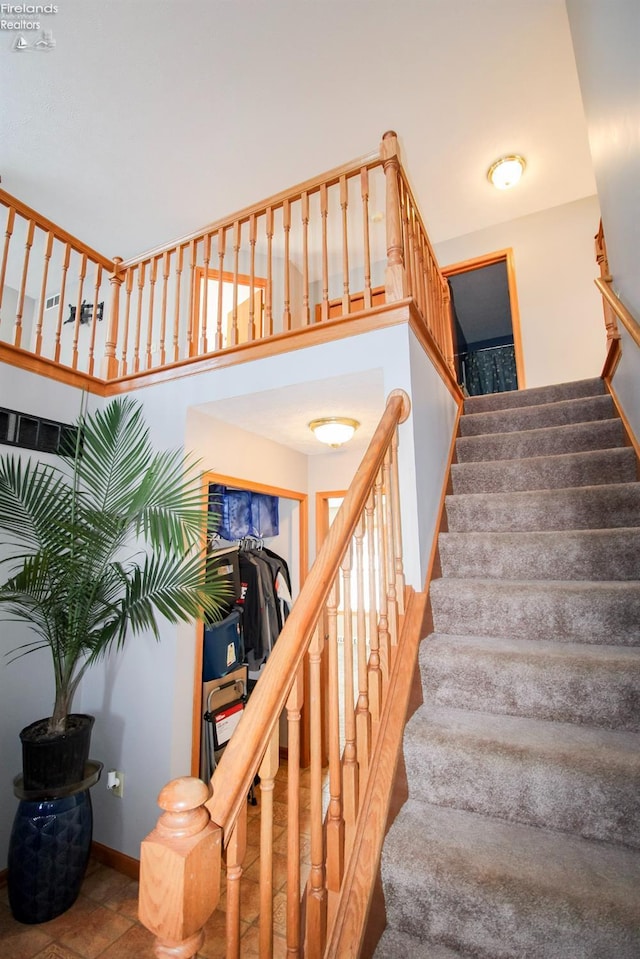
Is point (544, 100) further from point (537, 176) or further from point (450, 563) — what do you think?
point (450, 563)

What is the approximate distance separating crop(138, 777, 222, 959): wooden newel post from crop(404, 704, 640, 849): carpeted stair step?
85 centimetres

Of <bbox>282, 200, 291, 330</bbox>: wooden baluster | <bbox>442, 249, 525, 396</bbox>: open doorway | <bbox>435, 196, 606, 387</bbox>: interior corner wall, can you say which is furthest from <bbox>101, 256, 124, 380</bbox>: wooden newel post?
<bbox>442, 249, 525, 396</bbox>: open doorway

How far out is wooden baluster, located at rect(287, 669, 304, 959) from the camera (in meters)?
0.88

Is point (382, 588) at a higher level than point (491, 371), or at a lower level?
lower

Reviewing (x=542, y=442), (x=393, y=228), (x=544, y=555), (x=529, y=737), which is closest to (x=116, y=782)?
(x=529, y=737)

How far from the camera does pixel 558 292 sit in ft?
13.5

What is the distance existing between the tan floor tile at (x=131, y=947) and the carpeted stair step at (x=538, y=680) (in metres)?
1.67

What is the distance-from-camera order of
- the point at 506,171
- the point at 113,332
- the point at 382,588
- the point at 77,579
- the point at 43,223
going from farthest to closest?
the point at 506,171 → the point at 113,332 → the point at 43,223 → the point at 77,579 → the point at 382,588

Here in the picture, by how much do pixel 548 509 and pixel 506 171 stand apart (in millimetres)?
3315

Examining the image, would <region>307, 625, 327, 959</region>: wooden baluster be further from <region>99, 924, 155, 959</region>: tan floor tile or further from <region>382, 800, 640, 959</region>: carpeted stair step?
<region>99, 924, 155, 959</region>: tan floor tile

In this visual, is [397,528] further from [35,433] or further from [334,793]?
[35,433]

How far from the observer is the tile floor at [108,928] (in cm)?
178

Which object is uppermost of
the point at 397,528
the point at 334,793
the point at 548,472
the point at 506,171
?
the point at 506,171

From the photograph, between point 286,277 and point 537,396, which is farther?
point 537,396
